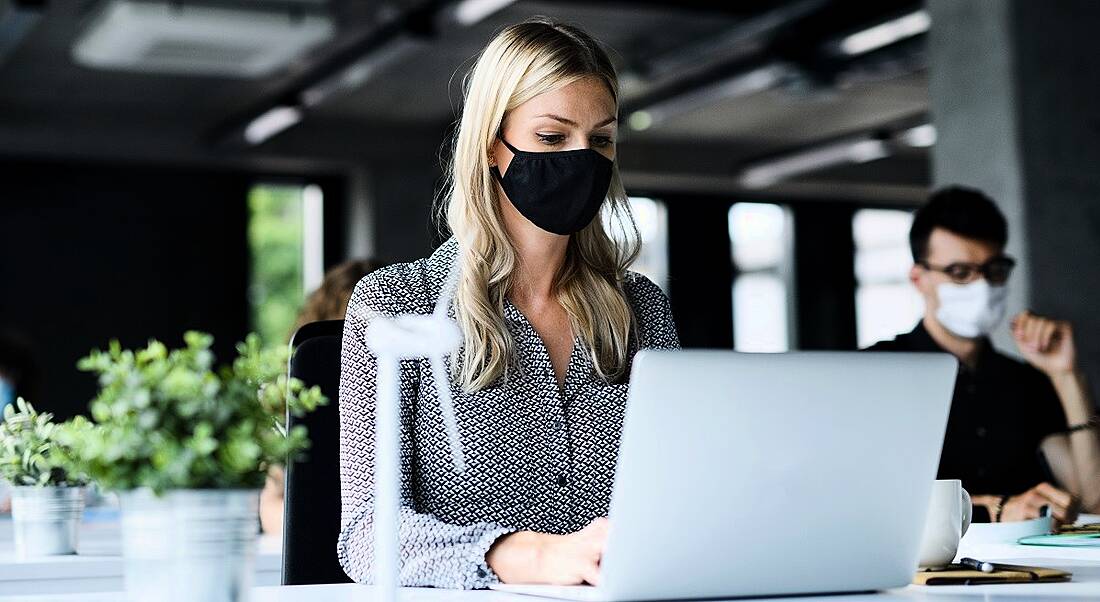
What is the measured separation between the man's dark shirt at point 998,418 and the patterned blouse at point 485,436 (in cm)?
167

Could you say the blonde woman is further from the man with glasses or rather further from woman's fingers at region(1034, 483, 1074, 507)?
the man with glasses

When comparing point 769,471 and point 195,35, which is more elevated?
point 195,35

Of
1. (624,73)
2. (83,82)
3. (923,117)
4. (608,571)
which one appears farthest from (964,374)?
(83,82)

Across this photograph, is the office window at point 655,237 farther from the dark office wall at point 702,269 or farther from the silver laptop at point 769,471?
the silver laptop at point 769,471

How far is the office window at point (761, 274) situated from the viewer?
11.8 meters

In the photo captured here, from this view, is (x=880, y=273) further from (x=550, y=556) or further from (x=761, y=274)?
(x=550, y=556)

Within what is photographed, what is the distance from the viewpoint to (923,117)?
28.9 feet

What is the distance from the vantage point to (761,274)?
470 inches

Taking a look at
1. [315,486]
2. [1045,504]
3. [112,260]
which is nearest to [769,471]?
[315,486]

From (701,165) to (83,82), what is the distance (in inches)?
188

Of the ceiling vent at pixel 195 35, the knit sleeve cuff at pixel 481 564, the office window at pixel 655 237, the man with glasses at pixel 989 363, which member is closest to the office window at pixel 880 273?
the office window at pixel 655 237

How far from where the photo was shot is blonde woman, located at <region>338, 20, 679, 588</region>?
1890 millimetres

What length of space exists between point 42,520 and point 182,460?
141 centimetres

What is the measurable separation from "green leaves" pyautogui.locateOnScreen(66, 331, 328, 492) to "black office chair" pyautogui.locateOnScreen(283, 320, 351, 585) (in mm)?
891
